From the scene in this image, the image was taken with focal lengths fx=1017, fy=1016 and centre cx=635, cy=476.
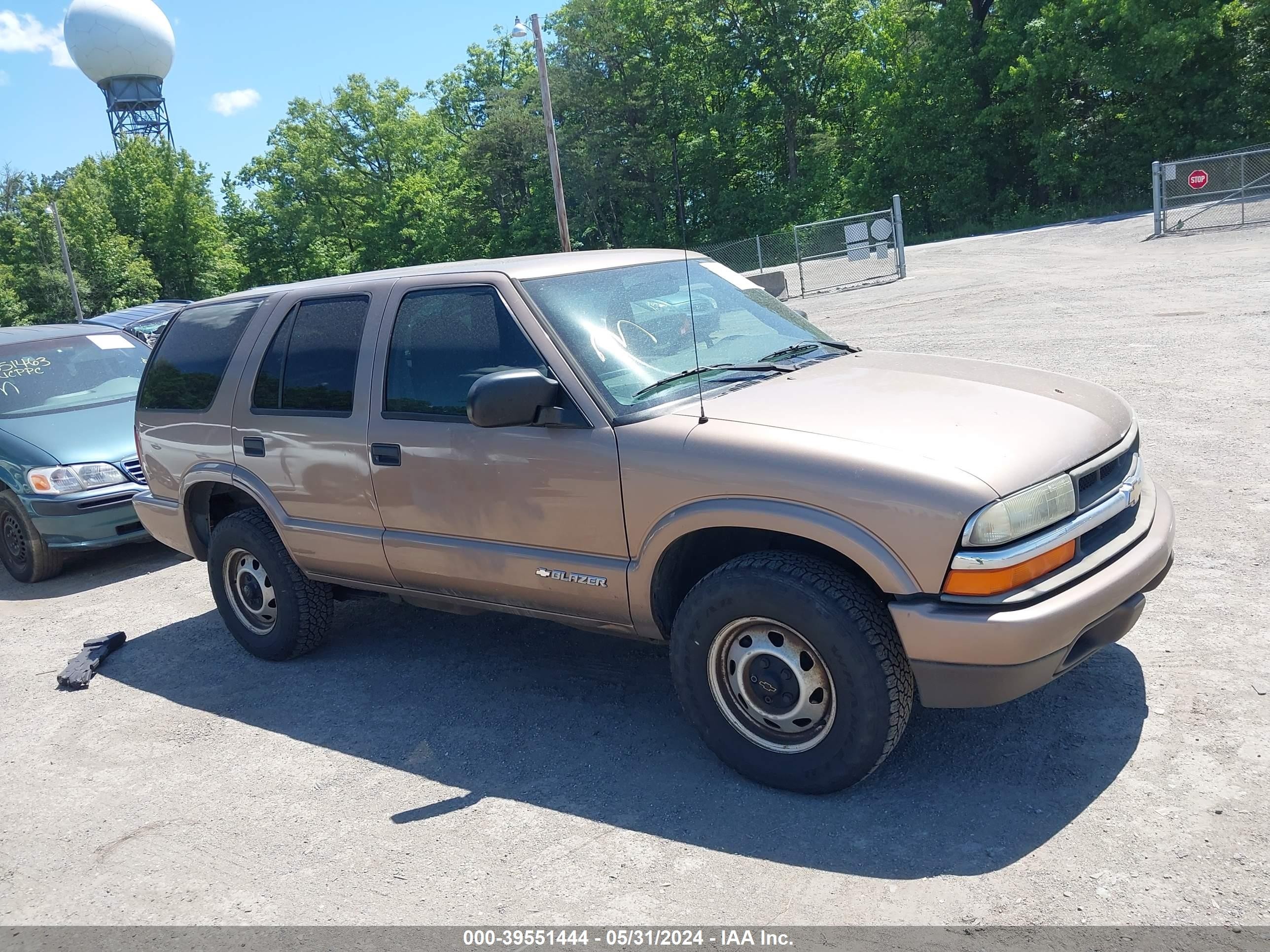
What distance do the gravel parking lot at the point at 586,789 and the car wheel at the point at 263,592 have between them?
0.15 metres

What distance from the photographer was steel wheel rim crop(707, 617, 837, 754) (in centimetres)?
355

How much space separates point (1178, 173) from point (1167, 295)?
1293 centimetres

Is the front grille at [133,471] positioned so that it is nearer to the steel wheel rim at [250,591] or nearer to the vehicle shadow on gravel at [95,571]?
the vehicle shadow on gravel at [95,571]

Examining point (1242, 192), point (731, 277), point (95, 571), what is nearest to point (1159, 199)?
point (1242, 192)

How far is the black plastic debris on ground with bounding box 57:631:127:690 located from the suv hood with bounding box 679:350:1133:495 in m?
4.05

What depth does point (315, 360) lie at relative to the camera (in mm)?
5137

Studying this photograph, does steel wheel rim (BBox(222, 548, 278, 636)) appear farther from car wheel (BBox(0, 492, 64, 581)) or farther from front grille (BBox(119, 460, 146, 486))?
car wheel (BBox(0, 492, 64, 581))

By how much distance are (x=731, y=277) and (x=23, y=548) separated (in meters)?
6.42

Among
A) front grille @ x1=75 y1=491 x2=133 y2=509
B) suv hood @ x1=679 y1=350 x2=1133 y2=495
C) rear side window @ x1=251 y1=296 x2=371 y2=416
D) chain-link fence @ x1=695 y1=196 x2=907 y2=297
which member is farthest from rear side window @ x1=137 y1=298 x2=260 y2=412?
chain-link fence @ x1=695 y1=196 x2=907 y2=297

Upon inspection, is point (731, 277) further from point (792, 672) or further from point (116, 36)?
point (116, 36)

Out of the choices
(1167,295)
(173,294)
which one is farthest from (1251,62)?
(173,294)

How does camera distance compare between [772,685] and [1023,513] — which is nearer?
[1023,513]

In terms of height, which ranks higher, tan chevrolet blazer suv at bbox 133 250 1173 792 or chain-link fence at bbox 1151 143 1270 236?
chain-link fence at bbox 1151 143 1270 236

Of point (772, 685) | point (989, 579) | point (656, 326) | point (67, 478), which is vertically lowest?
point (772, 685)
